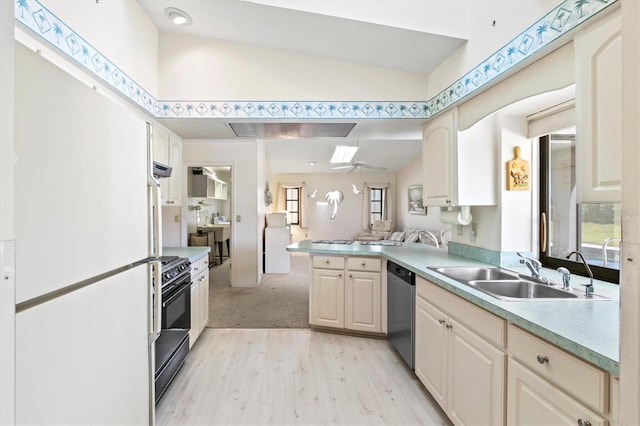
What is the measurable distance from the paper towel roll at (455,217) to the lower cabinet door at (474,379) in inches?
37.3

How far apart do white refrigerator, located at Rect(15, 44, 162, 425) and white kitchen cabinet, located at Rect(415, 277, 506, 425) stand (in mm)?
1578

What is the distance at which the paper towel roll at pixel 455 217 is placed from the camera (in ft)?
7.66

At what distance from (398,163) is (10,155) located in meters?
7.71

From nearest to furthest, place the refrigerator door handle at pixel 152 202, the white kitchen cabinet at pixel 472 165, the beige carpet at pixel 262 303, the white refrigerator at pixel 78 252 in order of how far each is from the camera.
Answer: the white refrigerator at pixel 78 252
the refrigerator door handle at pixel 152 202
the white kitchen cabinet at pixel 472 165
the beige carpet at pixel 262 303

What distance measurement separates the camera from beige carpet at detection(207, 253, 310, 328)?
3367 mm

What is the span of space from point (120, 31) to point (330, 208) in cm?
696

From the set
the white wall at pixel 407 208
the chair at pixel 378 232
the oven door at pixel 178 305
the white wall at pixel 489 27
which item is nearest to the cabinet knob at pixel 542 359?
the white wall at pixel 489 27

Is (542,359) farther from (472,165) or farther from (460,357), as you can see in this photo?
(472,165)

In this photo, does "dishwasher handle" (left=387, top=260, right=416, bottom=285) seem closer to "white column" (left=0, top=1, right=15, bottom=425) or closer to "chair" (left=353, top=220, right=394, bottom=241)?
"white column" (left=0, top=1, right=15, bottom=425)

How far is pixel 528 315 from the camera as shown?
3.79 ft

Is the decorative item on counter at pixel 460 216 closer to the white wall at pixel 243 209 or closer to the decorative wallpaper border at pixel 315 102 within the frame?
the decorative wallpaper border at pixel 315 102

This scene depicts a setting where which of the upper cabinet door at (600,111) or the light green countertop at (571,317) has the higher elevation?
the upper cabinet door at (600,111)

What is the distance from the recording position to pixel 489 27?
1896mm

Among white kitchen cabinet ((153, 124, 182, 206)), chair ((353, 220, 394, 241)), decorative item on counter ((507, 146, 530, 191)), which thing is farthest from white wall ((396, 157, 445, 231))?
white kitchen cabinet ((153, 124, 182, 206))
